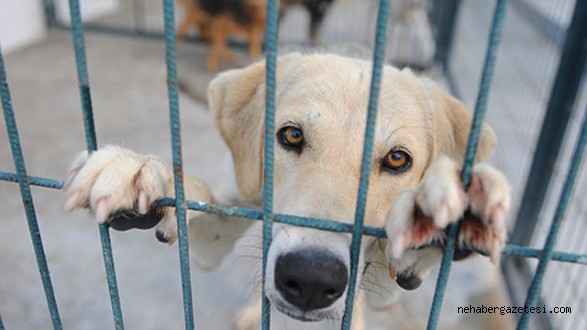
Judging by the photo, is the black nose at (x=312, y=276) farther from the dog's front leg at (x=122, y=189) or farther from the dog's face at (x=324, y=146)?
the dog's front leg at (x=122, y=189)

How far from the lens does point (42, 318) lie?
219 centimetres

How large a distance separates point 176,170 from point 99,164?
176 millimetres

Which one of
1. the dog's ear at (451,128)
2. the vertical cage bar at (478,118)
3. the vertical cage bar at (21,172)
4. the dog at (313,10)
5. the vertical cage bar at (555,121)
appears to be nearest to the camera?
the vertical cage bar at (478,118)

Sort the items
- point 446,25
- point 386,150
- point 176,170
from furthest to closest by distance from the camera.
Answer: point 446,25
point 386,150
point 176,170

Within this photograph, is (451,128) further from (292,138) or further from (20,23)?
Result: (20,23)

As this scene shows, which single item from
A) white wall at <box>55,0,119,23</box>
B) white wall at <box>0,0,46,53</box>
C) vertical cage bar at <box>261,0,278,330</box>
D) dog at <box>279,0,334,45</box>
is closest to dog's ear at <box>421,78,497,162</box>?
vertical cage bar at <box>261,0,278,330</box>

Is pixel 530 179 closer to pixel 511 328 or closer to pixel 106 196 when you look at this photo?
pixel 511 328

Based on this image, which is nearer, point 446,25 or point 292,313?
point 292,313

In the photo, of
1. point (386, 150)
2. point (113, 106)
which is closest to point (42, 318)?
point (386, 150)

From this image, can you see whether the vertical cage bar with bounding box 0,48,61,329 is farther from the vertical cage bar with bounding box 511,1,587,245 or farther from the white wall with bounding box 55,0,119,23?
the white wall with bounding box 55,0,119,23

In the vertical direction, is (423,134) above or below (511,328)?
above

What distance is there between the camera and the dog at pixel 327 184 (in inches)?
36.7

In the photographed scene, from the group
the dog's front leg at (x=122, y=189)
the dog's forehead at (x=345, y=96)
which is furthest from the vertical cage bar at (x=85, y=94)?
the dog's forehead at (x=345, y=96)

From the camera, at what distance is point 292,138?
154 cm
